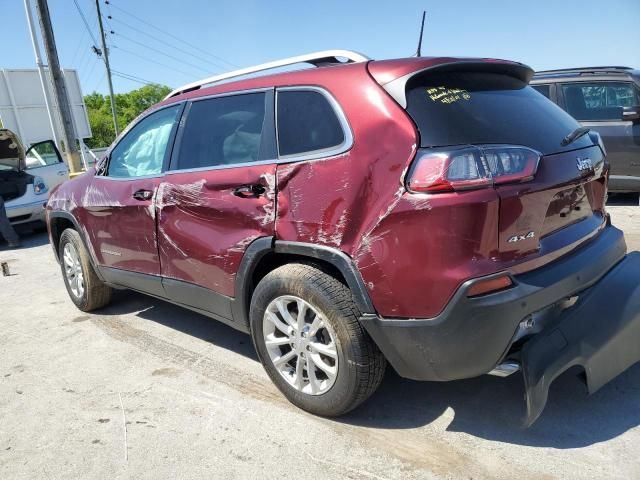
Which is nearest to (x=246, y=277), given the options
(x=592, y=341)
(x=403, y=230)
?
(x=403, y=230)

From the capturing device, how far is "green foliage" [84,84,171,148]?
73750 millimetres

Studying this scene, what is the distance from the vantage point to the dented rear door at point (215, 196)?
280 centimetres

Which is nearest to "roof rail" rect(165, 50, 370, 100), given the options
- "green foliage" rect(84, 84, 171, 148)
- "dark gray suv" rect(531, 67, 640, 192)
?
"dark gray suv" rect(531, 67, 640, 192)

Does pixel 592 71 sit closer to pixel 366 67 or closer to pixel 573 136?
pixel 573 136

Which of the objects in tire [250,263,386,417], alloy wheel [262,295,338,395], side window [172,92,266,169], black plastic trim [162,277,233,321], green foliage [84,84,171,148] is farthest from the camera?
green foliage [84,84,171,148]

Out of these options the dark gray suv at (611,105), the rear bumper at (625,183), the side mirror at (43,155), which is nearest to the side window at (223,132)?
the dark gray suv at (611,105)

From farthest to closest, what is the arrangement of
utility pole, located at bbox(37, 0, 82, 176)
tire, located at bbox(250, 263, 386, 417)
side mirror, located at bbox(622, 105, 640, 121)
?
utility pole, located at bbox(37, 0, 82, 176) < side mirror, located at bbox(622, 105, 640, 121) < tire, located at bbox(250, 263, 386, 417)

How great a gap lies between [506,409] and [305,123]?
1849 mm

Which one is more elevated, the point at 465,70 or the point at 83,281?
the point at 465,70

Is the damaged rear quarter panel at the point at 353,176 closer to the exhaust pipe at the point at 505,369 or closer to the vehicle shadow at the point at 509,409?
the exhaust pipe at the point at 505,369

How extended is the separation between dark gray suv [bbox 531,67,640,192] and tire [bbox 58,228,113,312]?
6.33 meters

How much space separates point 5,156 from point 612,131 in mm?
9585

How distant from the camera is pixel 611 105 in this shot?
7.03 m

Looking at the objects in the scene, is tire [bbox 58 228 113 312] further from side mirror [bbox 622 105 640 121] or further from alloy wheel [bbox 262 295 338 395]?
side mirror [bbox 622 105 640 121]
